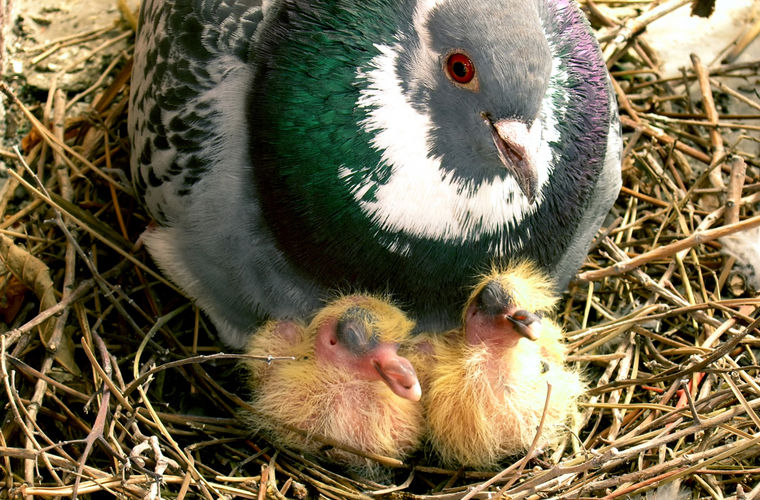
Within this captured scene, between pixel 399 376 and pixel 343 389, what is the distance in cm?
28

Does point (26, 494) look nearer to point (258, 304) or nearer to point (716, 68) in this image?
point (258, 304)

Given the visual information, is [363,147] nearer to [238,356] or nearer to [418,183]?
[418,183]

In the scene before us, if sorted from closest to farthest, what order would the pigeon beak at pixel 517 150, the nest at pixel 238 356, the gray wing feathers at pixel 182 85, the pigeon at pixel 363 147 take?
the pigeon beak at pixel 517 150
the pigeon at pixel 363 147
the nest at pixel 238 356
the gray wing feathers at pixel 182 85

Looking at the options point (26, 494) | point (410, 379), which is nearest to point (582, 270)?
point (410, 379)

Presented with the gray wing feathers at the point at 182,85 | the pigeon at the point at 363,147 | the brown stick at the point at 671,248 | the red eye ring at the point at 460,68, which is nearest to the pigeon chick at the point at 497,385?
the pigeon at the point at 363,147

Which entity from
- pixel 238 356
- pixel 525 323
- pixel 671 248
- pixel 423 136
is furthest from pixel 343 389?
pixel 671 248

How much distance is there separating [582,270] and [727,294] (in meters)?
0.67

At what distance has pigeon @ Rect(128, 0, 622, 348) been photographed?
2.64 metres

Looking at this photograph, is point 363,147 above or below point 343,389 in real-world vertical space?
above

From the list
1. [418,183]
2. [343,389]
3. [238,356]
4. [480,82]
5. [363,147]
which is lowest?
[343,389]

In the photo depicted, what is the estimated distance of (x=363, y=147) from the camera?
2.76 m

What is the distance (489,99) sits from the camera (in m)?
2.58

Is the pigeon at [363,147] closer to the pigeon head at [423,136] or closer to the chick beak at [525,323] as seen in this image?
the pigeon head at [423,136]

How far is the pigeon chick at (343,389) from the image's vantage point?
10.0ft
